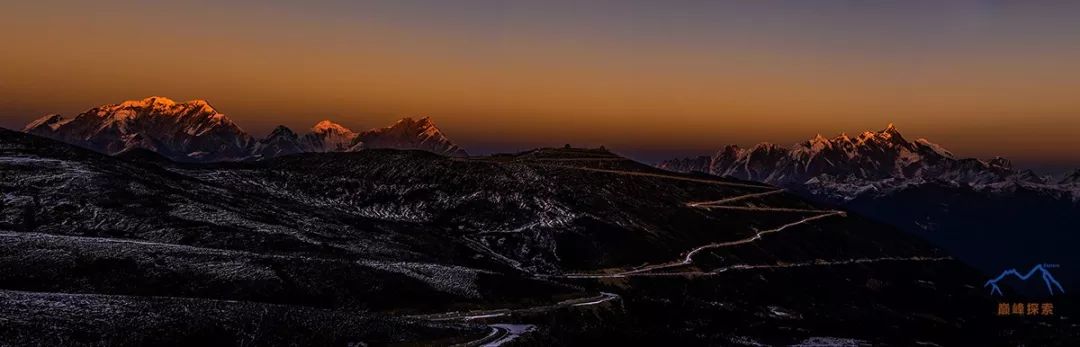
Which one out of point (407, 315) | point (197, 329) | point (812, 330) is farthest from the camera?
point (812, 330)

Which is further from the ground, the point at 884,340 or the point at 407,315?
the point at 407,315

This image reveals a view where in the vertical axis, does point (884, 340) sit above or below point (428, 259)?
below

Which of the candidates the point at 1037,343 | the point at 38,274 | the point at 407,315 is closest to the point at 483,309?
the point at 407,315

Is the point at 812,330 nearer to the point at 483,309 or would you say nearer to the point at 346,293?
the point at 483,309

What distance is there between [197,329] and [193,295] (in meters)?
34.5

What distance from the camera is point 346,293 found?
459 ft

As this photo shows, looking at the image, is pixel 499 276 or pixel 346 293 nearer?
pixel 346 293

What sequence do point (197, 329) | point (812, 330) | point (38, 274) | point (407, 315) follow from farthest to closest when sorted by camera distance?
1. point (812, 330)
2. point (407, 315)
3. point (38, 274)
4. point (197, 329)

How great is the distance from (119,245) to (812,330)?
143m

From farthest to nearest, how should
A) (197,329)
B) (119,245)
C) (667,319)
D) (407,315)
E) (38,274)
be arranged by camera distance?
(667,319)
(119,245)
(407,315)
(38,274)
(197,329)

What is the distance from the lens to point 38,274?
122m

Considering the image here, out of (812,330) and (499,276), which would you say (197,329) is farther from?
(812,330)

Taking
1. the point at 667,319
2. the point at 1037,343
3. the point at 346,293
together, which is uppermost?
the point at 346,293

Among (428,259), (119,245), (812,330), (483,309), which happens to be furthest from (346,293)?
(812,330)
